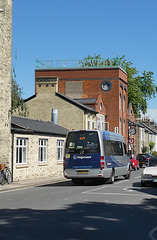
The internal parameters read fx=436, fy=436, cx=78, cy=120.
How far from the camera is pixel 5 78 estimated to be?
2536 centimetres

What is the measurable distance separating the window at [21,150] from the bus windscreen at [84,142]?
5018mm

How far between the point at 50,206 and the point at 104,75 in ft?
150

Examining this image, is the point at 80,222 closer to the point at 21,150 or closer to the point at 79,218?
the point at 79,218

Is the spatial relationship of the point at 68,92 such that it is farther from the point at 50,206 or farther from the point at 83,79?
the point at 50,206

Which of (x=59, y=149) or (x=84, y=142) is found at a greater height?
(x=84, y=142)

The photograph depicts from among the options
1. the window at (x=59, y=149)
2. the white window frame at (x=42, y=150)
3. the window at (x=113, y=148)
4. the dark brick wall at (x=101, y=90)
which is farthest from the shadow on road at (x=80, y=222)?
the dark brick wall at (x=101, y=90)

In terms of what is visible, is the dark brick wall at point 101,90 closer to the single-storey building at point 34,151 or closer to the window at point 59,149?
the window at point 59,149

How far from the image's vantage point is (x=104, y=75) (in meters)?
58.3

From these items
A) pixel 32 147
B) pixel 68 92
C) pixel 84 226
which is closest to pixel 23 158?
pixel 32 147

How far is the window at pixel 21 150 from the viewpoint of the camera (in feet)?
89.3

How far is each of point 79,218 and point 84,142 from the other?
1201 cm

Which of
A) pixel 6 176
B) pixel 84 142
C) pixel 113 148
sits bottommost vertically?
pixel 6 176

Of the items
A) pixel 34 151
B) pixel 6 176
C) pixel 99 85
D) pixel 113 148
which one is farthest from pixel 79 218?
pixel 99 85

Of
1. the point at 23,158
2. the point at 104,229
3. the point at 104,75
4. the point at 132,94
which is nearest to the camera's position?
the point at 104,229
